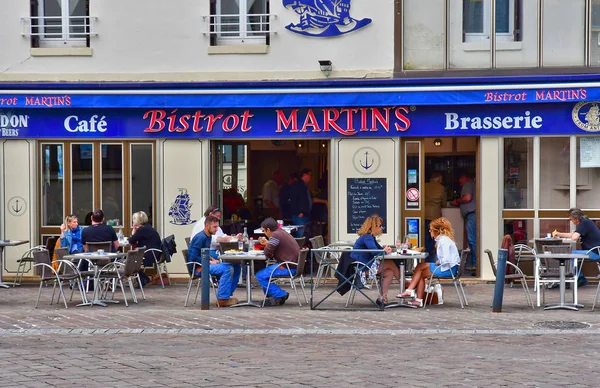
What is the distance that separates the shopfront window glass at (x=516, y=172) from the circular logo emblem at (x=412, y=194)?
155 cm

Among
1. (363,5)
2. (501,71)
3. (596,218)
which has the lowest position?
(596,218)

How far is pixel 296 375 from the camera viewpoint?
9.28 m

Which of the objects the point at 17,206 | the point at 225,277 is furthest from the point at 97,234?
the point at 17,206

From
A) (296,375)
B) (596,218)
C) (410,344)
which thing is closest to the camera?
(296,375)

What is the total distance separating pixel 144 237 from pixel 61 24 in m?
4.57

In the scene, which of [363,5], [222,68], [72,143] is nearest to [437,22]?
[363,5]

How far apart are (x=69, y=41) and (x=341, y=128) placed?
526 centimetres

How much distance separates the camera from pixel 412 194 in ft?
58.9

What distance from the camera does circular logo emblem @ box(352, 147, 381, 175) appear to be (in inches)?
702

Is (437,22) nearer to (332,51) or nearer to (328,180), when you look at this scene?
(332,51)

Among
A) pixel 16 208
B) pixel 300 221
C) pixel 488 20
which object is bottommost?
pixel 300 221

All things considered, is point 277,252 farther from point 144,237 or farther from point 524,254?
point 524,254

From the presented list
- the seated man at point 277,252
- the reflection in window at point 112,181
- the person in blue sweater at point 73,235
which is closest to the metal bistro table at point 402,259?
the seated man at point 277,252

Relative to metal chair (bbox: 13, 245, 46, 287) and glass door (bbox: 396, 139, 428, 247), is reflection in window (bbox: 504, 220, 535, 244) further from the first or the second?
metal chair (bbox: 13, 245, 46, 287)
